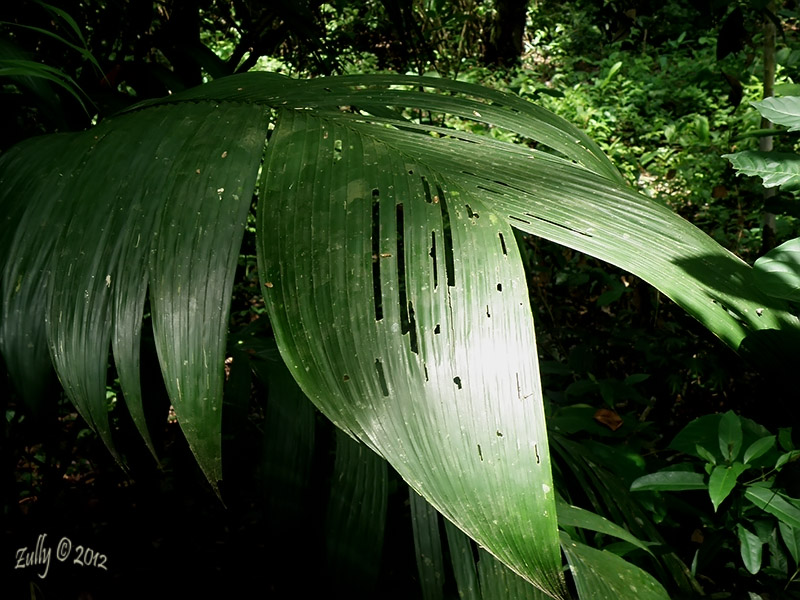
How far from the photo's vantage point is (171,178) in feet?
1.52

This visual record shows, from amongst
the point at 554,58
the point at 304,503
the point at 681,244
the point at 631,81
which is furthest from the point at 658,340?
the point at 554,58

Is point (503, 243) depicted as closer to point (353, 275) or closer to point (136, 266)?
point (353, 275)

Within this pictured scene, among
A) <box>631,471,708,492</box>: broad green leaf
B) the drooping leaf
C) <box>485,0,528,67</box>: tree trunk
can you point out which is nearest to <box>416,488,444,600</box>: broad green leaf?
the drooping leaf

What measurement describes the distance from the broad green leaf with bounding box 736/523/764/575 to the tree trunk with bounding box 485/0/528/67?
170 inches

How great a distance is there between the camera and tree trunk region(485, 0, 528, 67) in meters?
4.52

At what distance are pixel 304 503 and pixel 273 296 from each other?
485 millimetres

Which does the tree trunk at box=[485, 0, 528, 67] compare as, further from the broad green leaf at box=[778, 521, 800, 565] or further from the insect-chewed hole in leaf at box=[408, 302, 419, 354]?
the insect-chewed hole in leaf at box=[408, 302, 419, 354]

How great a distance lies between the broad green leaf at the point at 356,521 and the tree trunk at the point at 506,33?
4.42 m

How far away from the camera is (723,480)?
826mm

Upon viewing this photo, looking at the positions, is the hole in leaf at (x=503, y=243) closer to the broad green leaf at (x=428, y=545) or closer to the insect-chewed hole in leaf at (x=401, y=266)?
the insect-chewed hole in leaf at (x=401, y=266)

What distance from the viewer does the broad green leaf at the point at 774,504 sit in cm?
80

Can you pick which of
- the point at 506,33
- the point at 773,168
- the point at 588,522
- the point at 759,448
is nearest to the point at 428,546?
the point at 588,522

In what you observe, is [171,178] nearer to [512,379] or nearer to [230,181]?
[230,181]

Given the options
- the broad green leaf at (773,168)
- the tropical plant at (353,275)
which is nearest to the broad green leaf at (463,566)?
the tropical plant at (353,275)
